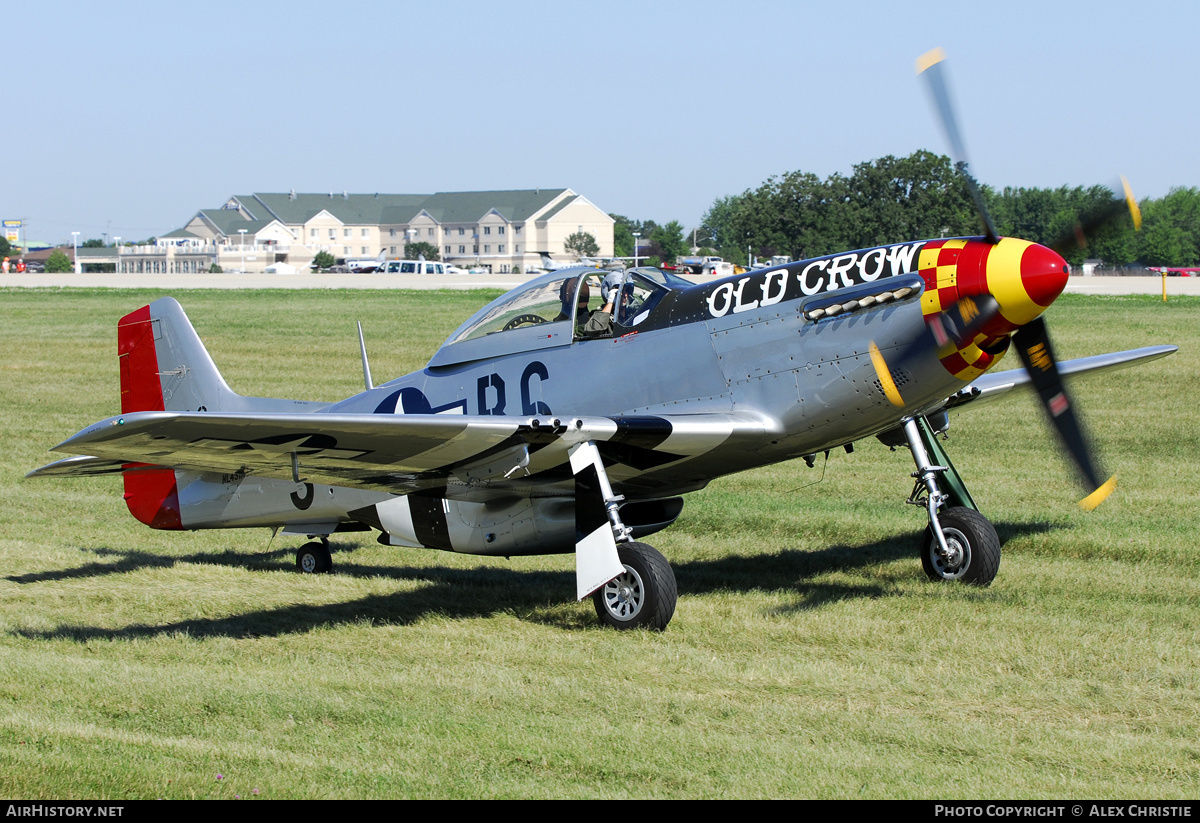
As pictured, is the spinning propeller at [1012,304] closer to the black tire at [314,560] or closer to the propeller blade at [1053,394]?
the propeller blade at [1053,394]

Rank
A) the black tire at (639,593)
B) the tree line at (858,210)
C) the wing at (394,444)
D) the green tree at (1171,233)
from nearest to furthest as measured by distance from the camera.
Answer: the wing at (394,444) < the black tire at (639,593) < the tree line at (858,210) < the green tree at (1171,233)

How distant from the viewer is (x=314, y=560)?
10703 millimetres

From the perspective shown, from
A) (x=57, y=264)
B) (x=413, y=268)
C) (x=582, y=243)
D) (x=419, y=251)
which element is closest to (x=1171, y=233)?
(x=582, y=243)

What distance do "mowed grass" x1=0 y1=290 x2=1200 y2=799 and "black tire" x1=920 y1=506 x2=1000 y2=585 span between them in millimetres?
237

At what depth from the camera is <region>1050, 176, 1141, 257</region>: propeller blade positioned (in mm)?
8191

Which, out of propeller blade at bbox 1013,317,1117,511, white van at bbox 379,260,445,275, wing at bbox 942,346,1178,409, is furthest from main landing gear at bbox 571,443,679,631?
white van at bbox 379,260,445,275

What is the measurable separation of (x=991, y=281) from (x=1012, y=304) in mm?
194

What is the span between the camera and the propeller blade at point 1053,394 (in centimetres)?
803

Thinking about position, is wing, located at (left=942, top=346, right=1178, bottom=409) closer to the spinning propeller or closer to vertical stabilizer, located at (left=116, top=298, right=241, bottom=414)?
the spinning propeller

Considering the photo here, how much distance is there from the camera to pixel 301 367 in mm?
26594

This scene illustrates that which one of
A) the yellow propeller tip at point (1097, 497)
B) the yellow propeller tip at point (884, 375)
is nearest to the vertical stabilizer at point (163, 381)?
the yellow propeller tip at point (884, 375)

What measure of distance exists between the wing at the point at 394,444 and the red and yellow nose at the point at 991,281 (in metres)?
1.45

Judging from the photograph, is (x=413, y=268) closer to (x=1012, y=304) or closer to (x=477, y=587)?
(x=477, y=587)
